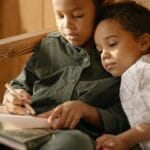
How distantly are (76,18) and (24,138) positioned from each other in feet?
1.19

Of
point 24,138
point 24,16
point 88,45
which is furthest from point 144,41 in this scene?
point 24,16

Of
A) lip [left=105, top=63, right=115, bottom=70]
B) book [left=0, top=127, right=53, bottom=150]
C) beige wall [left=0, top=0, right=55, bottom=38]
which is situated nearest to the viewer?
book [left=0, top=127, right=53, bottom=150]

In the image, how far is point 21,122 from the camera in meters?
0.81

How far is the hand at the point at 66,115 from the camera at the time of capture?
0.83 metres

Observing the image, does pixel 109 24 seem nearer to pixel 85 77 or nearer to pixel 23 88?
pixel 85 77

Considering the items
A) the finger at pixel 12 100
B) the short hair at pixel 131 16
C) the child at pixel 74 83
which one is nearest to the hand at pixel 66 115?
the child at pixel 74 83

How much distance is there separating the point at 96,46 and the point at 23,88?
0.23 metres

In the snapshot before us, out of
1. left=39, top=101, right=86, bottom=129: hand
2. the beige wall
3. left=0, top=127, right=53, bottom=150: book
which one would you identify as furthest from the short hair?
the beige wall

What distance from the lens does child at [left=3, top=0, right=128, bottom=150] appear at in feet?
3.00

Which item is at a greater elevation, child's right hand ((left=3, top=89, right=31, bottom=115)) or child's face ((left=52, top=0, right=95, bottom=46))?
child's face ((left=52, top=0, right=95, bottom=46))

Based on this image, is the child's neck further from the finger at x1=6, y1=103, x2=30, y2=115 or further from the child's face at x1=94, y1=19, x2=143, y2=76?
the finger at x1=6, y1=103, x2=30, y2=115

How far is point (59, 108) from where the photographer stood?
853mm

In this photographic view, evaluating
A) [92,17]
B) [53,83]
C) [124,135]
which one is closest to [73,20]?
[92,17]

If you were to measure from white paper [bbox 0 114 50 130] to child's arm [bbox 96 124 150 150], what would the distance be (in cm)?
12
